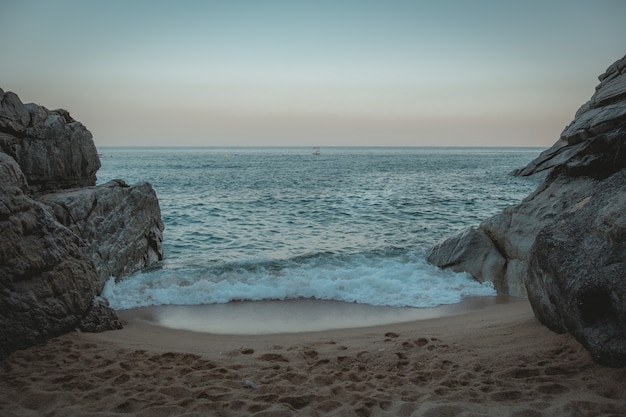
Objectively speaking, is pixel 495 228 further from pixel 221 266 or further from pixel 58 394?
pixel 58 394

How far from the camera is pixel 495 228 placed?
34.3 feet

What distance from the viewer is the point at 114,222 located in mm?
10617

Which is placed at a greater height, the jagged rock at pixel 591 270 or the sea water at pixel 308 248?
the jagged rock at pixel 591 270

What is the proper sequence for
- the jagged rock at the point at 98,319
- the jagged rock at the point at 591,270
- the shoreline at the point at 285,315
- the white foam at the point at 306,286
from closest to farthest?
the jagged rock at the point at 591,270, the jagged rock at the point at 98,319, the shoreline at the point at 285,315, the white foam at the point at 306,286

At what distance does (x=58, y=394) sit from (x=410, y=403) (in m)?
3.59

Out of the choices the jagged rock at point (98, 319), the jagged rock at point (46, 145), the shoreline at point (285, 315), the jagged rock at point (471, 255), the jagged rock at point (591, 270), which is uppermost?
the jagged rock at point (46, 145)

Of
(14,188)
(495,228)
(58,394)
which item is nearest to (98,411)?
(58,394)

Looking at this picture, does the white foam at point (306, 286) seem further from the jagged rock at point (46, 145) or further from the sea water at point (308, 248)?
A: the jagged rock at point (46, 145)

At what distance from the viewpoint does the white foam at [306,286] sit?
9.45 metres

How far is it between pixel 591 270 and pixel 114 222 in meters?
9.86

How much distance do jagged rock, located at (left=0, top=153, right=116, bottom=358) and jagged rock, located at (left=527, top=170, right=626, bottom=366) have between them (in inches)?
255

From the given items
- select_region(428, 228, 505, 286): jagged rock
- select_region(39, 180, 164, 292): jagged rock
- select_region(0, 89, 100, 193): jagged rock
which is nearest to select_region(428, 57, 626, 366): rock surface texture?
select_region(428, 228, 505, 286): jagged rock

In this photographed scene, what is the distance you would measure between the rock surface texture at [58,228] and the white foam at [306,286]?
0.89 metres

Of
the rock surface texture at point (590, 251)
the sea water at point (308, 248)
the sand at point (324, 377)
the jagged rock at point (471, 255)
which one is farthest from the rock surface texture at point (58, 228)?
the jagged rock at point (471, 255)
